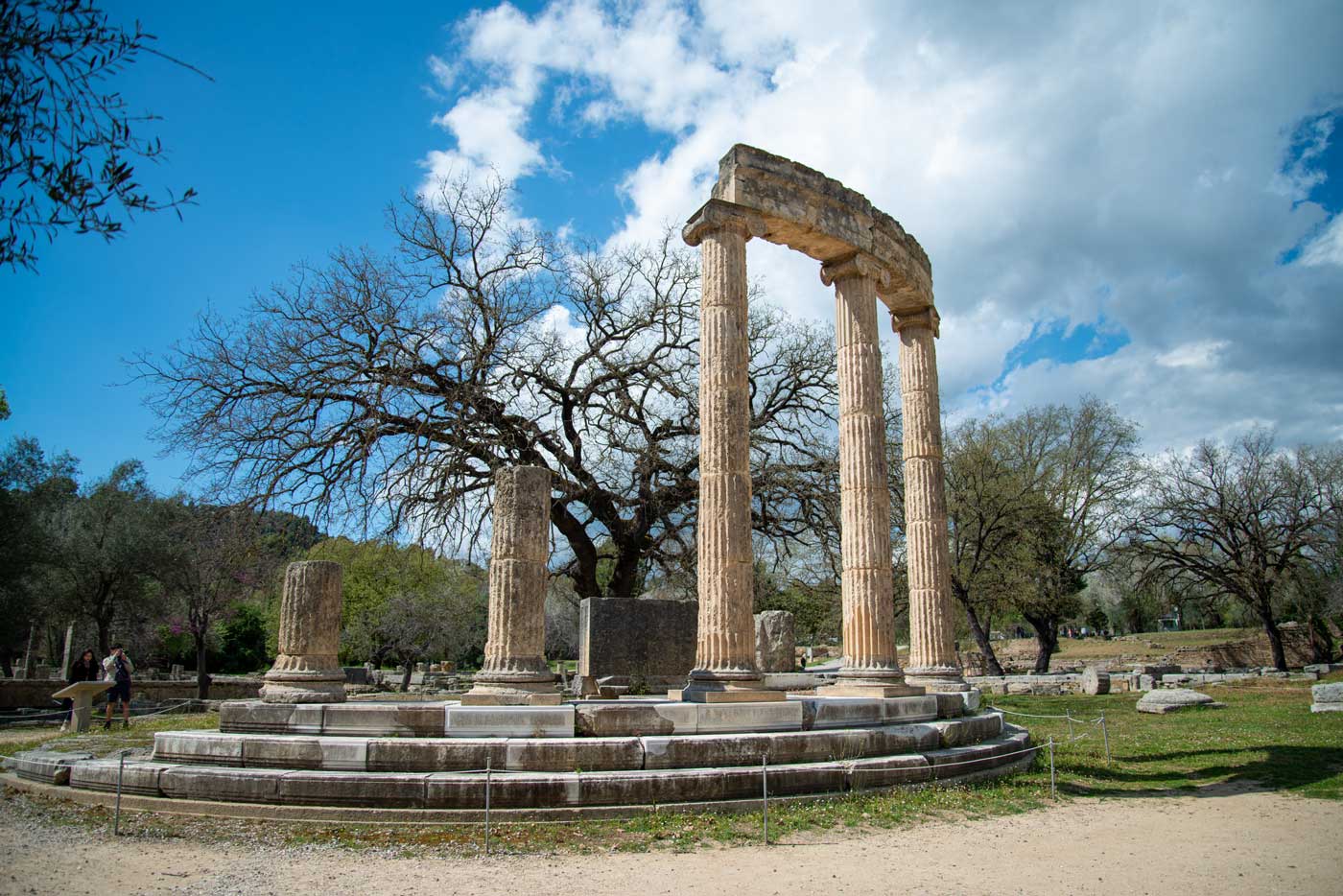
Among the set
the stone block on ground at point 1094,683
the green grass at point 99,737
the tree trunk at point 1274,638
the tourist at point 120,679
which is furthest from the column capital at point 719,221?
the tree trunk at point 1274,638

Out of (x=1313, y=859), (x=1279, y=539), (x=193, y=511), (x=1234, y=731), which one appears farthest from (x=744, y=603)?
(x=1279, y=539)

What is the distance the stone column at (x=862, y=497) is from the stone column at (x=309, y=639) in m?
7.36

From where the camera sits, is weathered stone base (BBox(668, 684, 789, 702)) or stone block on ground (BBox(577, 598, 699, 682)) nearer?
weathered stone base (BBox(668, 684, 789, 702))

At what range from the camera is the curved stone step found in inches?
322

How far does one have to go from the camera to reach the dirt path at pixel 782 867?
5840 millimetres

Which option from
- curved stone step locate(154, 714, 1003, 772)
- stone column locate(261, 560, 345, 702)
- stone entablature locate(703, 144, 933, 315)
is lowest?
curved stone step locate(154, 714, 1003, 772)

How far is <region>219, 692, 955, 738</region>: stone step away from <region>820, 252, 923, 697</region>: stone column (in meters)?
2.40

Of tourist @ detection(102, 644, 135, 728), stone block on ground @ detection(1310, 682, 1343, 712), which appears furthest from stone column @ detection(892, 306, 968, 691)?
tourist @ detection(102, 644, 135, 728)

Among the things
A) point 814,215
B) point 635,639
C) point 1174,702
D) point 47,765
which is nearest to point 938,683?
point 635,639

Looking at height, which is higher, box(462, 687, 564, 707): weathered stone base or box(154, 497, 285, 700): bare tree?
box(154, 497, 285, 700): bare tree

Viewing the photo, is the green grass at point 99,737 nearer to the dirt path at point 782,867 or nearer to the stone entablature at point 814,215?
the dirt path at point 782,867

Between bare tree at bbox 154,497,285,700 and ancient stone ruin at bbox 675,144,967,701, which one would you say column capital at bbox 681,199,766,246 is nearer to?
ancient stone ruin at bbox 675,144,967,701

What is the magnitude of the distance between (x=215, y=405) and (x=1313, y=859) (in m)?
17.4

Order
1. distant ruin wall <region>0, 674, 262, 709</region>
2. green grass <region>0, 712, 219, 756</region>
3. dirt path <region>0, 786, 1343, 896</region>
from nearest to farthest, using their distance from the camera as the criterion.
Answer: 1. dirt path <region>0, 786, 1343, 896</region>
2. green grass <region>0, 712, 219, 756</region>
3. distant ruin wall <region>0, 674, 262, 709</region>
